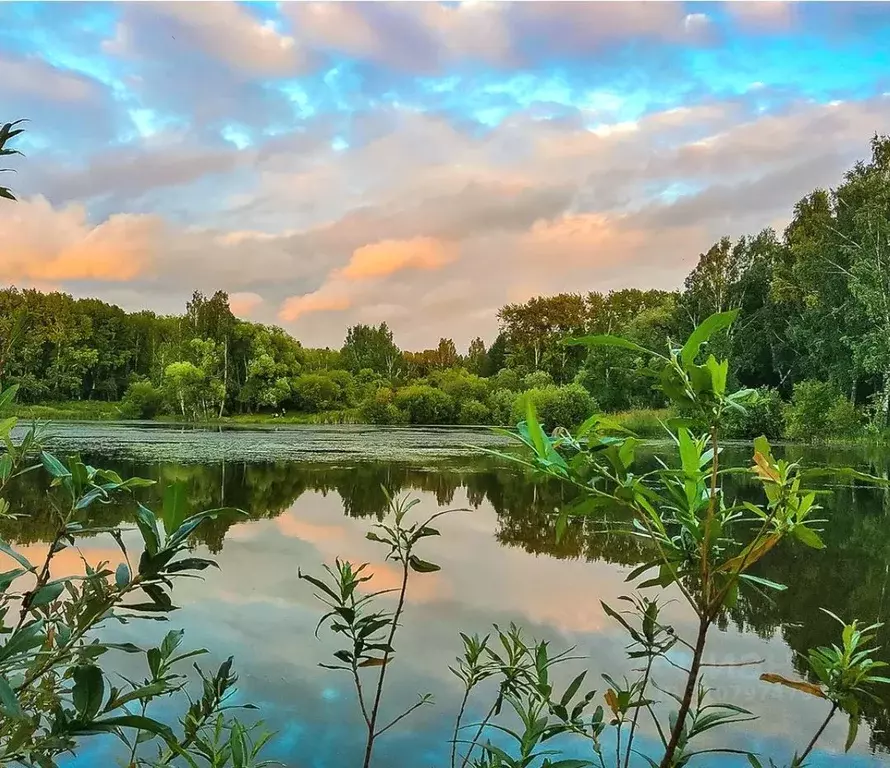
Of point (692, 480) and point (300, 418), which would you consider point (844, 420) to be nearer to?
point (692, 480)

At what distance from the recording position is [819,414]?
20.4 m

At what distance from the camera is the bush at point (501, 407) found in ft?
101

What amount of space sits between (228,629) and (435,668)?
1.23 meters

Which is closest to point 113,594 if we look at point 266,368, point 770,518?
point 770,518

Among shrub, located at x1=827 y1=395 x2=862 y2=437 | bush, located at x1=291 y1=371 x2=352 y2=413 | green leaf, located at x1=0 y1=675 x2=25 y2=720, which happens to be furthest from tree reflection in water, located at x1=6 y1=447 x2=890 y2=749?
bush, located at x1=291 y1=371 x2=352 y2=413

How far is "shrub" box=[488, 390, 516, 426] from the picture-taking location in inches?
1214

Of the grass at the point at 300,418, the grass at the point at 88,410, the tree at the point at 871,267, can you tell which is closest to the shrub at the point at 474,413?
the grass at the point at 300,418

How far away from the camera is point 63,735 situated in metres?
0.65

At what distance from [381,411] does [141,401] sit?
1251cm

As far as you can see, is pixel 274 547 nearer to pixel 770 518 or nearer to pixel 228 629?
pixel 228 629

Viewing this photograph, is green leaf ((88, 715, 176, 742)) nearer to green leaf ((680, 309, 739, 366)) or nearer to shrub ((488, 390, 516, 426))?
green leaf ((680, 309, 739, 366))

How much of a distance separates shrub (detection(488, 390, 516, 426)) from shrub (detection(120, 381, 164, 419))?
17.4m

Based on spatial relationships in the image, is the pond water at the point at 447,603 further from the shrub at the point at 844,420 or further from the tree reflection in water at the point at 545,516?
the shrub at the point at 844,420

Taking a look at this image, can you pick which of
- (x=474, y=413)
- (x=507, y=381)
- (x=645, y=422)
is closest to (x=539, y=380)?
(x=474, y=413)
